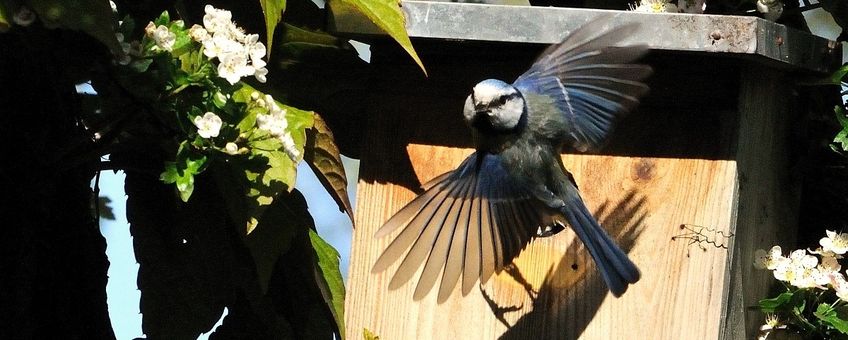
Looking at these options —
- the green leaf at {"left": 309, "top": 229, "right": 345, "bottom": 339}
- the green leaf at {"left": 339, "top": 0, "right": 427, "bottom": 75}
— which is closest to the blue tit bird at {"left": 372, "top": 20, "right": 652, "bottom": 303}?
the green leaf at {"left": 309, "top": 229, "right": 345, "bottom": 339}

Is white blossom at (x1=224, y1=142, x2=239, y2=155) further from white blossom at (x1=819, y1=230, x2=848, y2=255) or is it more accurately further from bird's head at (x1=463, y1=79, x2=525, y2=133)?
white blossom at (x1=819, y1=230, x2=848, y2=255)

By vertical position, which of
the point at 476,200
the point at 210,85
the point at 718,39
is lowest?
the point at 210,85

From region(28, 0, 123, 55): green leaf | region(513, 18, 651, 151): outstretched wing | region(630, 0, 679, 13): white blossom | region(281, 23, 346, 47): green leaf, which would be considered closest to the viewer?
region(28, 0, 123, 55): green leaf

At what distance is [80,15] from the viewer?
1312mm

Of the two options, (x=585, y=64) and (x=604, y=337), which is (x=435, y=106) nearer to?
(x=585, y=64)

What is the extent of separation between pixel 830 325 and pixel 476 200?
0.68 meters

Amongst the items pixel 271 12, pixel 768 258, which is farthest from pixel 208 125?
pixel 768 258

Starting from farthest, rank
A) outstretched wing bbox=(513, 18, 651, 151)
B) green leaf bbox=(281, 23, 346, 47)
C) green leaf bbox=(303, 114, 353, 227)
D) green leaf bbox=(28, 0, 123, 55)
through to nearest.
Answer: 1. outstretched wing bbox=(513, 18, 651, 151)
2. green leaf bbox=(281, 23, 346, 47)
3. green leaf bbox=(303, 114, 353, 227)
4. green leaf bbox=(28, 0, 123, 55)

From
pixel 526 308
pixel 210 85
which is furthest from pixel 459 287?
pixel 210 85

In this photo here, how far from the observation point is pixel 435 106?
7.65ft

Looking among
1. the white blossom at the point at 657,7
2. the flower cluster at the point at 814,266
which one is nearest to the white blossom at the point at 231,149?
the white blossom at the point at 657,7

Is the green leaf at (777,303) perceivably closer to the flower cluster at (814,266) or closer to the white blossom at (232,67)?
the flower cluster at (814,266)

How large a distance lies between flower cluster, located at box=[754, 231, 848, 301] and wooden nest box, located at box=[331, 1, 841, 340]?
0.06 m

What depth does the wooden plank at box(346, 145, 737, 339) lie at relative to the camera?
2.15m
